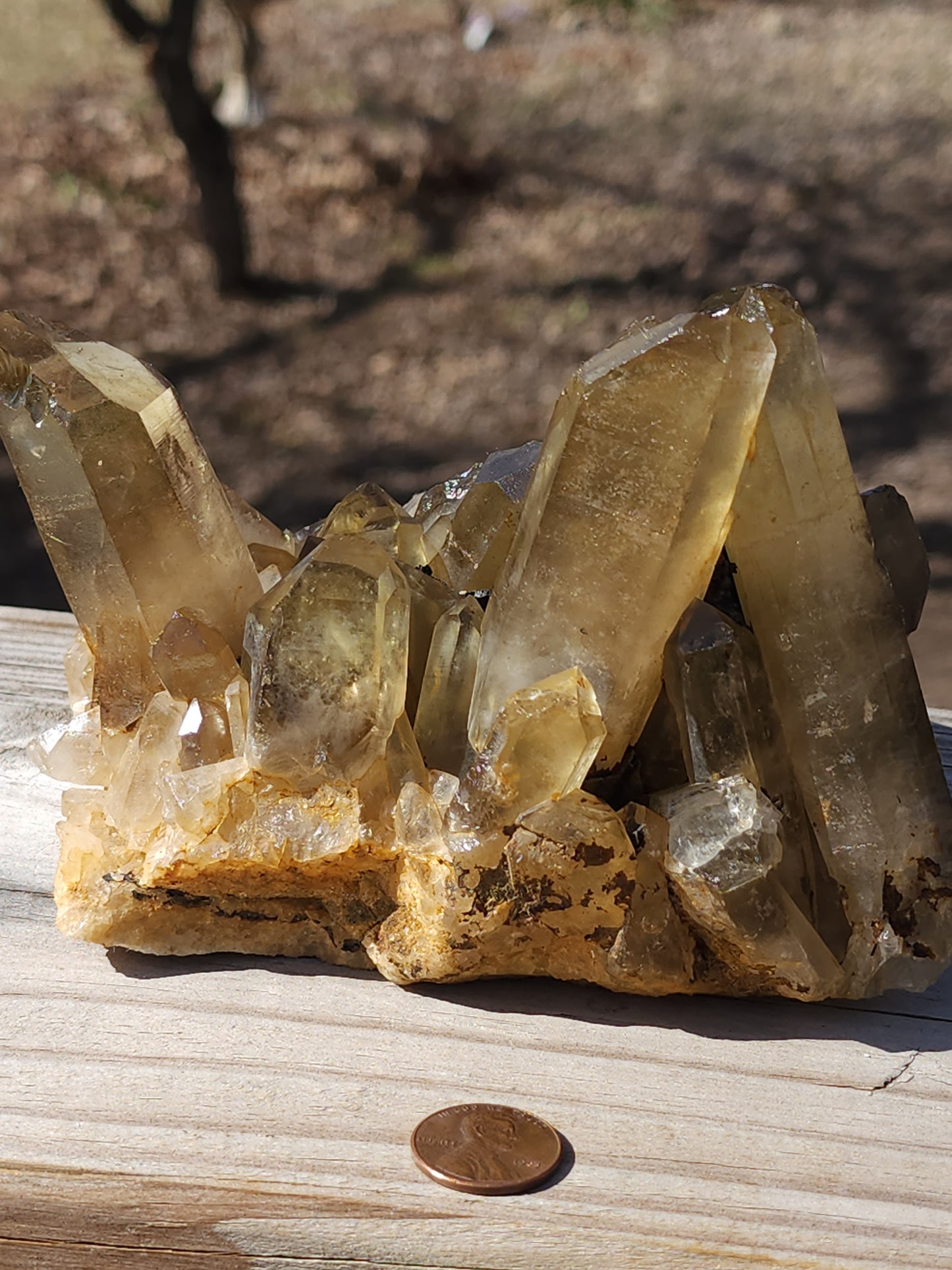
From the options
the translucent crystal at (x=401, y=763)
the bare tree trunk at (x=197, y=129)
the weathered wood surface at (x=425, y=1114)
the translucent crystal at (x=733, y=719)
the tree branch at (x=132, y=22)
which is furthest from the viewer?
the bare tree trunk at (x=197, y=129)

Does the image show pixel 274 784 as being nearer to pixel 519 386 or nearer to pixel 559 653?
pixel 559 653

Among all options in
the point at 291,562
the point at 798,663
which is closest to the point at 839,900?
the point at 798,663

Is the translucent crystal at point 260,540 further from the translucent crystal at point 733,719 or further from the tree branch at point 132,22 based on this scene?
the tree branch at point 132,22

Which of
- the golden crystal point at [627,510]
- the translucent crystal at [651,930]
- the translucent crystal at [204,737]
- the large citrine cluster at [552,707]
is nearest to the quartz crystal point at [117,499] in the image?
the large citrine cluster at [552,707]

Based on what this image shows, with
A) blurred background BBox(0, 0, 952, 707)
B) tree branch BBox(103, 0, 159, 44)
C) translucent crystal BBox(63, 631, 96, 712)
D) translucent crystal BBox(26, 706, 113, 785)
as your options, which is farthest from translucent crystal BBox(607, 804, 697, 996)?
tree branch BBox(103, 0, 159, 44)

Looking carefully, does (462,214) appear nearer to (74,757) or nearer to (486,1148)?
(74,757)

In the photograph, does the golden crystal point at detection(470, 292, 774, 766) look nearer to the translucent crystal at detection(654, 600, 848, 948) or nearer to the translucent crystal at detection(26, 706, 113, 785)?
the translucent crystal at detection(654, 600, 848, 948)

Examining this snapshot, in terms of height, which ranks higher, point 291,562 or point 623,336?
point 623,336
